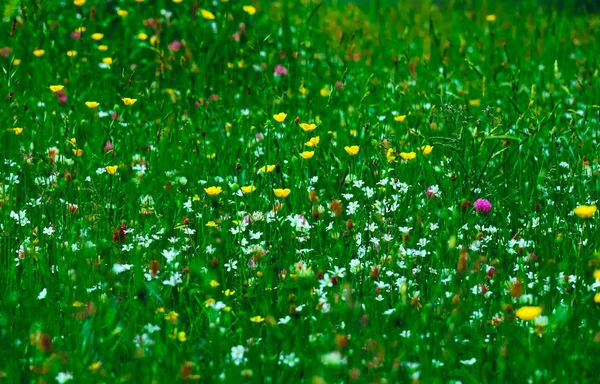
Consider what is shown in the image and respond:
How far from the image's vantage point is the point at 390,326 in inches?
101

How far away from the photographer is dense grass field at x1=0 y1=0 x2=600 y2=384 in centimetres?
240

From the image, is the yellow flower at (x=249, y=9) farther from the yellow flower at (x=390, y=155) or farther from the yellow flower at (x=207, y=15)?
the yellow flower at (x=390, y=155)

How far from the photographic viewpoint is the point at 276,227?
3.22 metres

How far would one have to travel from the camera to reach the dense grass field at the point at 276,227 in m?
2.40

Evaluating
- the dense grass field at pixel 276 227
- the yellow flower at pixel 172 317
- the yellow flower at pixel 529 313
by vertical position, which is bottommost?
the yellow flower at pixel 172 317

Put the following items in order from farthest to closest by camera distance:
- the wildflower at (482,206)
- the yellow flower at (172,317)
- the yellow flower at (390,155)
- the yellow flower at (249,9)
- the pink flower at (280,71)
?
the yellow flower at (249,9)
the pink flower at (280,71)
the yellow flower at (390,155)
the wildflower at (482,206)
the yellow flower at (172,317)

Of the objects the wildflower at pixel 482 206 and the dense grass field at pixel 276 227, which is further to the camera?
the wildflower at pixel 482 206

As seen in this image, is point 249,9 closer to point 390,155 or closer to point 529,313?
point 390,155

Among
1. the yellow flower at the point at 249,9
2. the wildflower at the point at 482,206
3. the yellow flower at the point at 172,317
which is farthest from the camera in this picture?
the yellow flower at the point at 249,9

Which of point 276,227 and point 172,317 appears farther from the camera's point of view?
point 276,227

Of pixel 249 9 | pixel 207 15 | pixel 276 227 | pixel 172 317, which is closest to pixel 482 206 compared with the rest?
pixel 276 227

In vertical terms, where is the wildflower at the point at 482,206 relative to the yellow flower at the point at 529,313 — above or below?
above

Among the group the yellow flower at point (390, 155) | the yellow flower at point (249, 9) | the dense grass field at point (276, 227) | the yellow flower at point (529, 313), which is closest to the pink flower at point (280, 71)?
the dense grass field at point (276, 227)

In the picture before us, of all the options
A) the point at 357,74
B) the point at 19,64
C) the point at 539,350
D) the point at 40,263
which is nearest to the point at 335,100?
the point at 357,74
